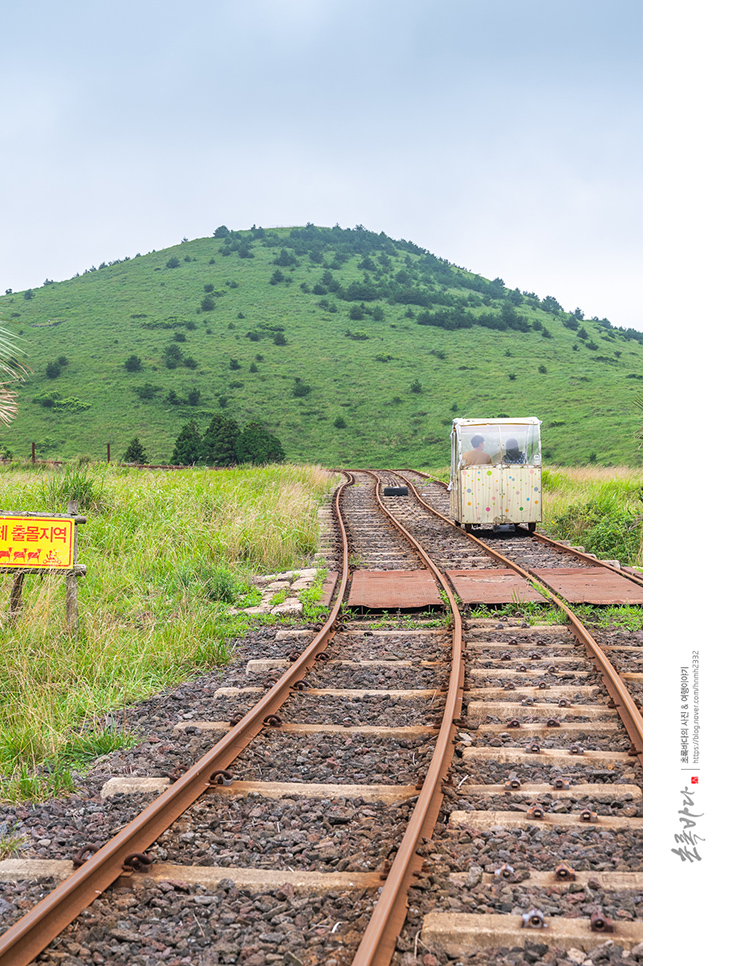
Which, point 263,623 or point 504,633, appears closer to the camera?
point 504,633

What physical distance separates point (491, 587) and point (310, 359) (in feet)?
240

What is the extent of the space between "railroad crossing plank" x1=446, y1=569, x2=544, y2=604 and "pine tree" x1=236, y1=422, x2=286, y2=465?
113 ft

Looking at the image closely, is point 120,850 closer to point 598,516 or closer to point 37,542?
point 37,542

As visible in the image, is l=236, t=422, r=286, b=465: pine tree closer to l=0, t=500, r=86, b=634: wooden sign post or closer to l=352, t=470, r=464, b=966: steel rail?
l=0, t=500, r=86, b=634: wooden sign post

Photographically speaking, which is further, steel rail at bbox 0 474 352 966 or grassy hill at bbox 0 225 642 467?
grassy hill at bbox 0 225 642 467

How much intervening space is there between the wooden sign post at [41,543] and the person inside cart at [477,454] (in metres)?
11.0

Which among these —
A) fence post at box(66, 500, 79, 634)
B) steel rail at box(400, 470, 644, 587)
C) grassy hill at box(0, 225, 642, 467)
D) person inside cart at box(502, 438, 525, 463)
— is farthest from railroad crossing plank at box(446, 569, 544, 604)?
grassy hill at box(0, 225, 642, 467)

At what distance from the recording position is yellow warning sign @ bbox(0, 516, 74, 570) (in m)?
7.13

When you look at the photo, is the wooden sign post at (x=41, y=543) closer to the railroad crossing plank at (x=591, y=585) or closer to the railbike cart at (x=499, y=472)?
the railroad crossing plank at (x=591, y=585)

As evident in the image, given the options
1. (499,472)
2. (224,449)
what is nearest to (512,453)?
(499,472)
